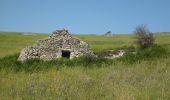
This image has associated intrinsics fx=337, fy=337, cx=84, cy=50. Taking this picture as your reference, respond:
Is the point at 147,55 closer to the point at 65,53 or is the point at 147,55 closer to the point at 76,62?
the point at 76,62

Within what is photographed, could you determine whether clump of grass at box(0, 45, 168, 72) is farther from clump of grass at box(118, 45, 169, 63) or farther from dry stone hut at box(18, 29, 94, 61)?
dry stone hut at box(18, 29, 94, 61)

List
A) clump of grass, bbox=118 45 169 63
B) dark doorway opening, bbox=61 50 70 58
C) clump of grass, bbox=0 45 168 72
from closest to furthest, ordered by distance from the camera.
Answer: clump of grass, bbox=0 45 168 72
clump of grass, bbox=118 45 169 63
dark doorway opening, bbox=61 50 70 58

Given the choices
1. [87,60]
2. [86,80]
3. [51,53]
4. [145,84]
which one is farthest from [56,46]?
[145,84]

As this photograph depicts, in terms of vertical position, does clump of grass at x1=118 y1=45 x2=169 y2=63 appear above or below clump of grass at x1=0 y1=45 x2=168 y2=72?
above

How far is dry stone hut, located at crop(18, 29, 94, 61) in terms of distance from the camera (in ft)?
86.4

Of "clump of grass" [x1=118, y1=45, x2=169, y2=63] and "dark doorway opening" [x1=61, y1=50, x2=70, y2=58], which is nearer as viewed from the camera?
"clump of grass" [x1=118, y1=45, x2=169, y2=63]

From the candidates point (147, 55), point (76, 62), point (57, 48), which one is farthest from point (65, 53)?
point (147, 55)

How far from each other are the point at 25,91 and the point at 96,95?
199 cm

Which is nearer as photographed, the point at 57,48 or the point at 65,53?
the point at 57,48

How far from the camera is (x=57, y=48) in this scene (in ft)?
86.8

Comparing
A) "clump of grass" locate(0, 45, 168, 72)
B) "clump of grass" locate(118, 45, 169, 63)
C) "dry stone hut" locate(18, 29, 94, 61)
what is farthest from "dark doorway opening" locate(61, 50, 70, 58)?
"clump of grass" locate(118, 45, 169, 63)

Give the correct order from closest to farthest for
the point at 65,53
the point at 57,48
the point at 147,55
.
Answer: the point at 147,55 < the point at 57,48 < the point at 65,53

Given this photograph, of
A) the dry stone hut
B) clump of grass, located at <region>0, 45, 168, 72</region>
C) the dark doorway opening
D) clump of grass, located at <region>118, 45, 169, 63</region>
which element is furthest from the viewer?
the dark doorway opening

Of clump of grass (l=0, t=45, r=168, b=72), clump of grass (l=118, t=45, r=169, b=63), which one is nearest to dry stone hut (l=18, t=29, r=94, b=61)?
clump of grass (l=0, t=45, r=168, b=72)
